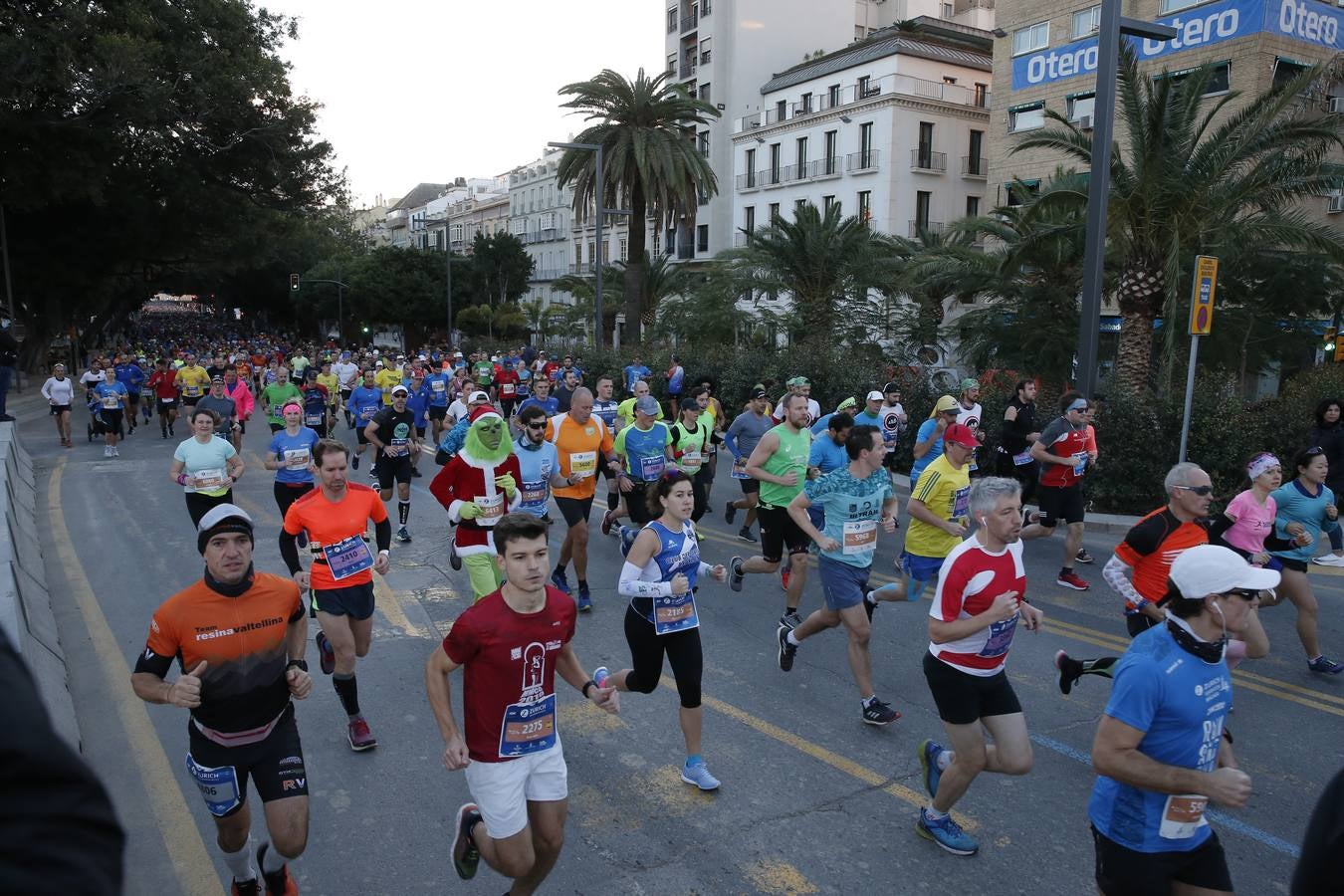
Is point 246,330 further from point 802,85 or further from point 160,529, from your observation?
point 160,529

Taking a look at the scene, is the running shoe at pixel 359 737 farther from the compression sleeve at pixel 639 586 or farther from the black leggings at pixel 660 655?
the compression sleeve at pixel 639 586

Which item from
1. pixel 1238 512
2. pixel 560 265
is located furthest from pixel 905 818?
pixel 560 265

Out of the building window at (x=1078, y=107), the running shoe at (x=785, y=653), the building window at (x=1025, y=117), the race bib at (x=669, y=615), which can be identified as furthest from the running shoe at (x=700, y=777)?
the building window at (x=1025, y=117)

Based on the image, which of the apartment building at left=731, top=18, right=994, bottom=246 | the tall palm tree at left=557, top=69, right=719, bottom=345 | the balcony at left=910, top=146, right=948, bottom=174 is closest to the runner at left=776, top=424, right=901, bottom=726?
the tall palm tree at left=557, top=69, right=719, bottom=345

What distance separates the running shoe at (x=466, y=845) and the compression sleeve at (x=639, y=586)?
1.53m

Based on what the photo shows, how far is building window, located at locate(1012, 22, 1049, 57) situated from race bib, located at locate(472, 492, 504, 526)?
112 feet

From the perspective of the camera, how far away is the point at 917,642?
305 inches

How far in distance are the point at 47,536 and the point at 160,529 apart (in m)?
1.24

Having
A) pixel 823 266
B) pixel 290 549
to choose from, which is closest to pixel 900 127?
pixel 823 266

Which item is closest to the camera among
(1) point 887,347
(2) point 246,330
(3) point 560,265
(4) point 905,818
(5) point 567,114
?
(4) point 905,818

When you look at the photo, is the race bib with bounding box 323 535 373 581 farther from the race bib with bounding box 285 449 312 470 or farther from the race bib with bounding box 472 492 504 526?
the race bib with bounding box 285 449 312 470

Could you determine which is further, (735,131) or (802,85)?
(735,131)

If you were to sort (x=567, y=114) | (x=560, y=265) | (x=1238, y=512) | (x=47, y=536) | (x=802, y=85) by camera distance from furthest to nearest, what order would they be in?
(x=560, y=265) < (x=802, y=85) < (x=567, y=114) < (x=47, y=536) < (x=1238, y=512)

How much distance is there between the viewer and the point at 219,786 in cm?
392
